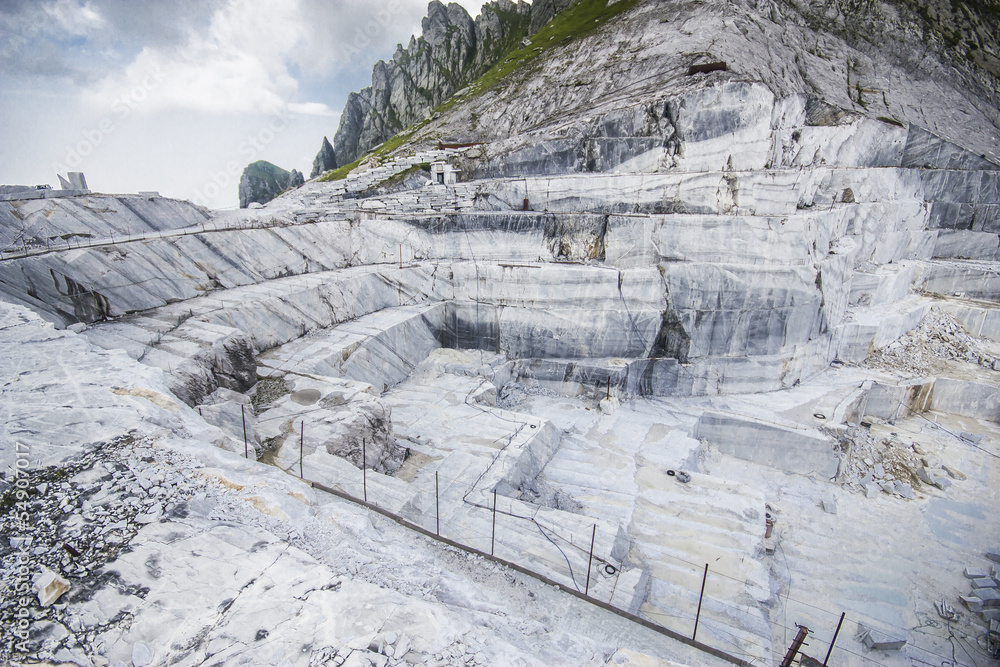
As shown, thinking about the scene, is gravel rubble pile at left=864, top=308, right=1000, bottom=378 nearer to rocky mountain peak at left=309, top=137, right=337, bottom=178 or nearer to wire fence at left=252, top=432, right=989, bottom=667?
wire fence at left=252, top=432, right=989, bottom=667

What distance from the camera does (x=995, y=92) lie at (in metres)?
23.5

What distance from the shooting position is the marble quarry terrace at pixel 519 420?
348 centimetres

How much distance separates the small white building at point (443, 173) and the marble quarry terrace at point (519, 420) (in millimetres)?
2358

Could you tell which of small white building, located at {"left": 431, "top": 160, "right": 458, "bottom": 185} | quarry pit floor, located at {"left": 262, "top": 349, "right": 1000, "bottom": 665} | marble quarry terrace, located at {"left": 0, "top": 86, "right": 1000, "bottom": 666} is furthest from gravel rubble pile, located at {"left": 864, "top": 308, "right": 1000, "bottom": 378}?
small white building, located at {"left": 431, "top": 160, "right": 458, "bottom": 185}

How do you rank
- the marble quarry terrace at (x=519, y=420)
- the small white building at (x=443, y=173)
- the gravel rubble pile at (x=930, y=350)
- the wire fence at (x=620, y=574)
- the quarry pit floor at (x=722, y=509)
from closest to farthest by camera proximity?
the marble quarry terrace at (x=519, y=420), the wire fence at (x=620, y=574), the quarry pit floor at (x=722, y=509), the gravel rubble pile at (x=930, y=350), the small white building at (x=443, y=173)

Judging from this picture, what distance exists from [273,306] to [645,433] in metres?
9.05

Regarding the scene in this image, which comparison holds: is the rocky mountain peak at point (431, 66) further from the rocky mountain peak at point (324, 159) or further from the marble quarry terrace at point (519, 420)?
the marble quarry terrace at point (519, 420)

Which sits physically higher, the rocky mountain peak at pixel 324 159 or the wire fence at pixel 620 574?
the rocky mountain peak at pixel 324 159

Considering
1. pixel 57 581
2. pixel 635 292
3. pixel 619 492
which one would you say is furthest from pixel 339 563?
pixel 635 292

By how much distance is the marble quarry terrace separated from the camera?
11.4ft

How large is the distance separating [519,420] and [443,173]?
13.7 meters

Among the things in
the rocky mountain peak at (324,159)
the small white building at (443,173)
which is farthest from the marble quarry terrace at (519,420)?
the rocky mountain peak at (324,159)

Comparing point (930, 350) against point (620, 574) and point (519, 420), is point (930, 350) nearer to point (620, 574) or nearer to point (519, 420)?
point (519, 420)

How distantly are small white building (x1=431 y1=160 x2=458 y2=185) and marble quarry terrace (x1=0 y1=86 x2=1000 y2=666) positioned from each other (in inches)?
92.8
